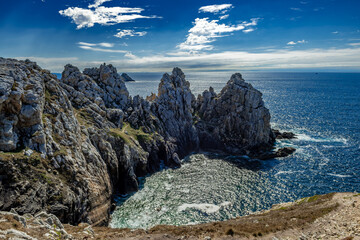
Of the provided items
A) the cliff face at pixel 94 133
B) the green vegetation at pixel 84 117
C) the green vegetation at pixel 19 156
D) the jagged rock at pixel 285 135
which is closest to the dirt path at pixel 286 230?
the cliff face at pixel 94 133

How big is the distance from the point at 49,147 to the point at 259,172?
207 ft

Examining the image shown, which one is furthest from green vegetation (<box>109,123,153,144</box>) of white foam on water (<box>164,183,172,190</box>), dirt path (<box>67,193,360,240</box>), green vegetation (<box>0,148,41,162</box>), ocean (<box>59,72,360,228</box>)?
dirt path (<box>67,193,360,240</box>)

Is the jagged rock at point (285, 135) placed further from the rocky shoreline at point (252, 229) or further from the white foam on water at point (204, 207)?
the rocky shoreline at point (252, 229)

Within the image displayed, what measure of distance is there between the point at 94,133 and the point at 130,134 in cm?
1885

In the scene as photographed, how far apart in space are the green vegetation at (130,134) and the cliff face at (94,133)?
1.43 ft

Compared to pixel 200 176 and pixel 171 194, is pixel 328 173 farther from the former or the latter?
pixel 171 194

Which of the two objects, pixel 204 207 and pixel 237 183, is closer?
pixel 204 207

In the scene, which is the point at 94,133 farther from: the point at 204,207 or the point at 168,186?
the point at 204,207

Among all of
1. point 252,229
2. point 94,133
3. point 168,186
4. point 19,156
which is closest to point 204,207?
point 168,186

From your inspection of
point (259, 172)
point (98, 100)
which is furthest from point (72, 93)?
point (259, 172)

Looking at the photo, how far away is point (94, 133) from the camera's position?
6038 cm

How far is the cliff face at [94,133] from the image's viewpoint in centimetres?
3681

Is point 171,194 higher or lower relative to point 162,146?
lower

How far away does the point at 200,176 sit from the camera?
230ft
